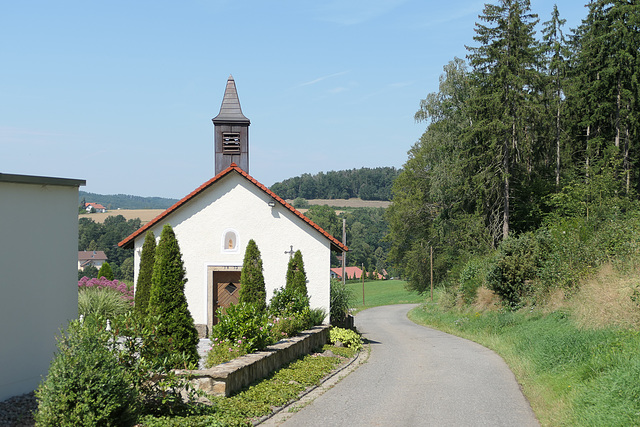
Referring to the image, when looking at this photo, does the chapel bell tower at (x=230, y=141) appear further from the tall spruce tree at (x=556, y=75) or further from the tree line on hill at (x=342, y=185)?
the tree line on hill at (x=342, y=185)

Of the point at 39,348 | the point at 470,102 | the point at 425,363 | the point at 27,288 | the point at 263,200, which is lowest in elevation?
the point at 425,363

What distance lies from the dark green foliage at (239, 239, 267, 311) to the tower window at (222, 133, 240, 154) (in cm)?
585

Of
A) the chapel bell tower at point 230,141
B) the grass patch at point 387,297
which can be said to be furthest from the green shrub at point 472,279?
the grass patch at point 387,297

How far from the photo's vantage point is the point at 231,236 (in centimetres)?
2016

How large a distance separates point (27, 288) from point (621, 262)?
14.9 m

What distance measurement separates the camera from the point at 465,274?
102 feet

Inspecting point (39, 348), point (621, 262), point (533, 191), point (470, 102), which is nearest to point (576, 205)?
point (533, 191)

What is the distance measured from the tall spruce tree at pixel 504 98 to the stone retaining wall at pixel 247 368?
22163 mm

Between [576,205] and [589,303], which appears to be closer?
[589,303]

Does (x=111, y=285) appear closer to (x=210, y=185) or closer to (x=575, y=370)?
(x=210, y=185)

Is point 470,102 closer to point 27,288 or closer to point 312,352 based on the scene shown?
point 312,352

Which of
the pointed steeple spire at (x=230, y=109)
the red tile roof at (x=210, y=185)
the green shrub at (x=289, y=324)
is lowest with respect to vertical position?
the green shrub at (x=289, y=324)

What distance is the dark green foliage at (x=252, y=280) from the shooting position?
1750cm

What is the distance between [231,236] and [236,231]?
0.25 metres
